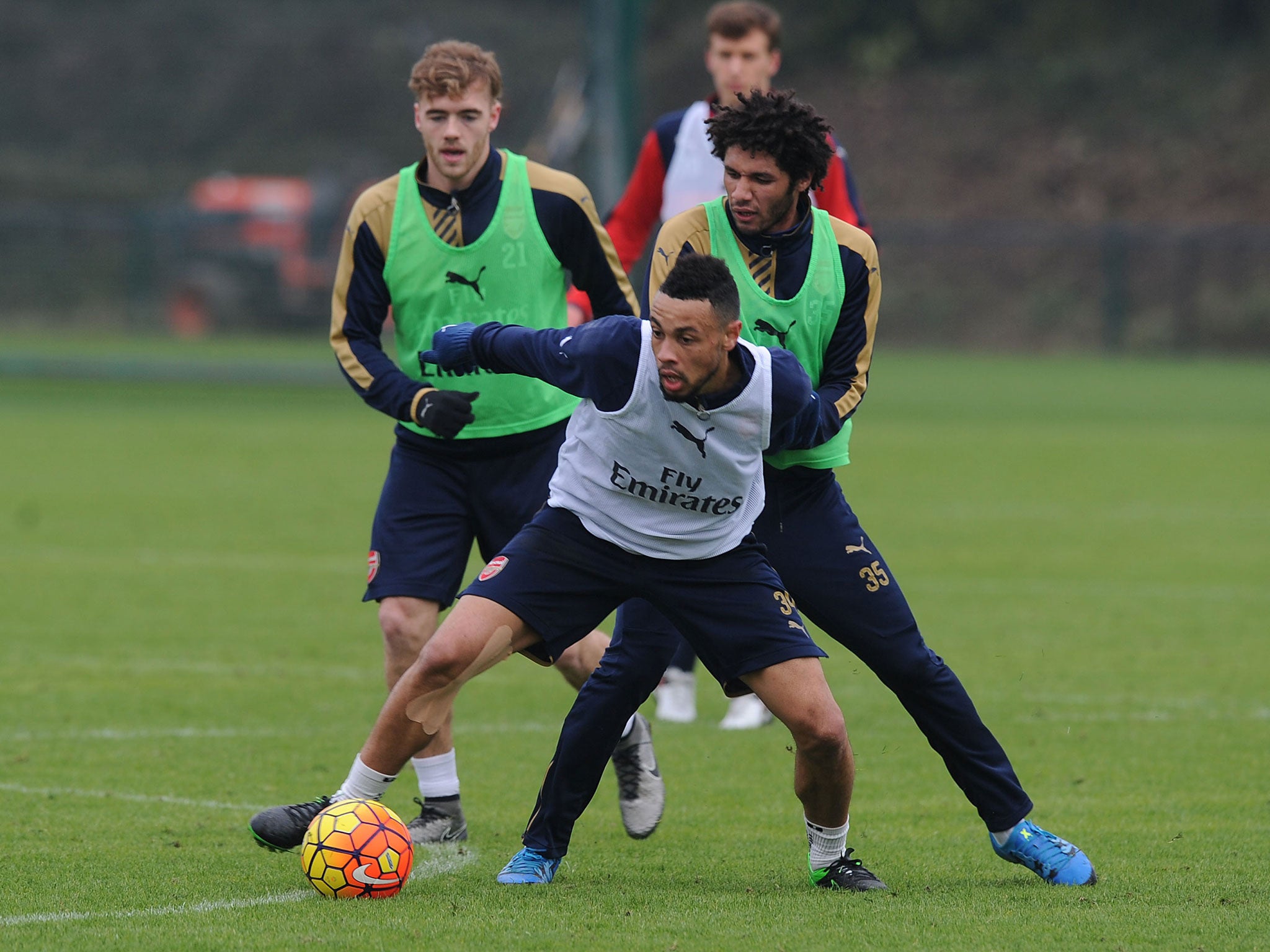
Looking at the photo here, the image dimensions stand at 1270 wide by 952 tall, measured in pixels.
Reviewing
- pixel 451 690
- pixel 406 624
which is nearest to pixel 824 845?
pixel 451 690

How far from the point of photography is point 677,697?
7887mm

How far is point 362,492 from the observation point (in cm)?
1532

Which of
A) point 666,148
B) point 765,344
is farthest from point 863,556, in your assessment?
point 666,148

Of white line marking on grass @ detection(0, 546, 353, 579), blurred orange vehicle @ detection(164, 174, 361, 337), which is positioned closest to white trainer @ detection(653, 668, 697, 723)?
white line marking on grass @ detection(0, 546, 353, 579)

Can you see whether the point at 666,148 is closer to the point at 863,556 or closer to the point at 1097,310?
the point at 863,556

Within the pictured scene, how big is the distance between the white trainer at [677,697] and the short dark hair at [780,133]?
3247mm

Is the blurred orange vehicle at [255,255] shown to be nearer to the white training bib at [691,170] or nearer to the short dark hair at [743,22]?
the white training bib at [691,170]

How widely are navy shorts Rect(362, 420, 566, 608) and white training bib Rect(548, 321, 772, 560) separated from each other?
86cm

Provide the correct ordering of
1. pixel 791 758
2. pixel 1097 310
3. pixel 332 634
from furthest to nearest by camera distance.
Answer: pixel 1097 310
pixel 332 634
pixel 791 758

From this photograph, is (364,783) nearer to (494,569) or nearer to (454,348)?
(494,569)

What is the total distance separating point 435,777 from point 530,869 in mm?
731

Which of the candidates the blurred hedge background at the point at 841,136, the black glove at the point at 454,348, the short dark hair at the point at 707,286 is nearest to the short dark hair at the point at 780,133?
the short dark hair at the point at 707,286

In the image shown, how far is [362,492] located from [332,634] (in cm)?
586

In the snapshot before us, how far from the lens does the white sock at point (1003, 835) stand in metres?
5.21
